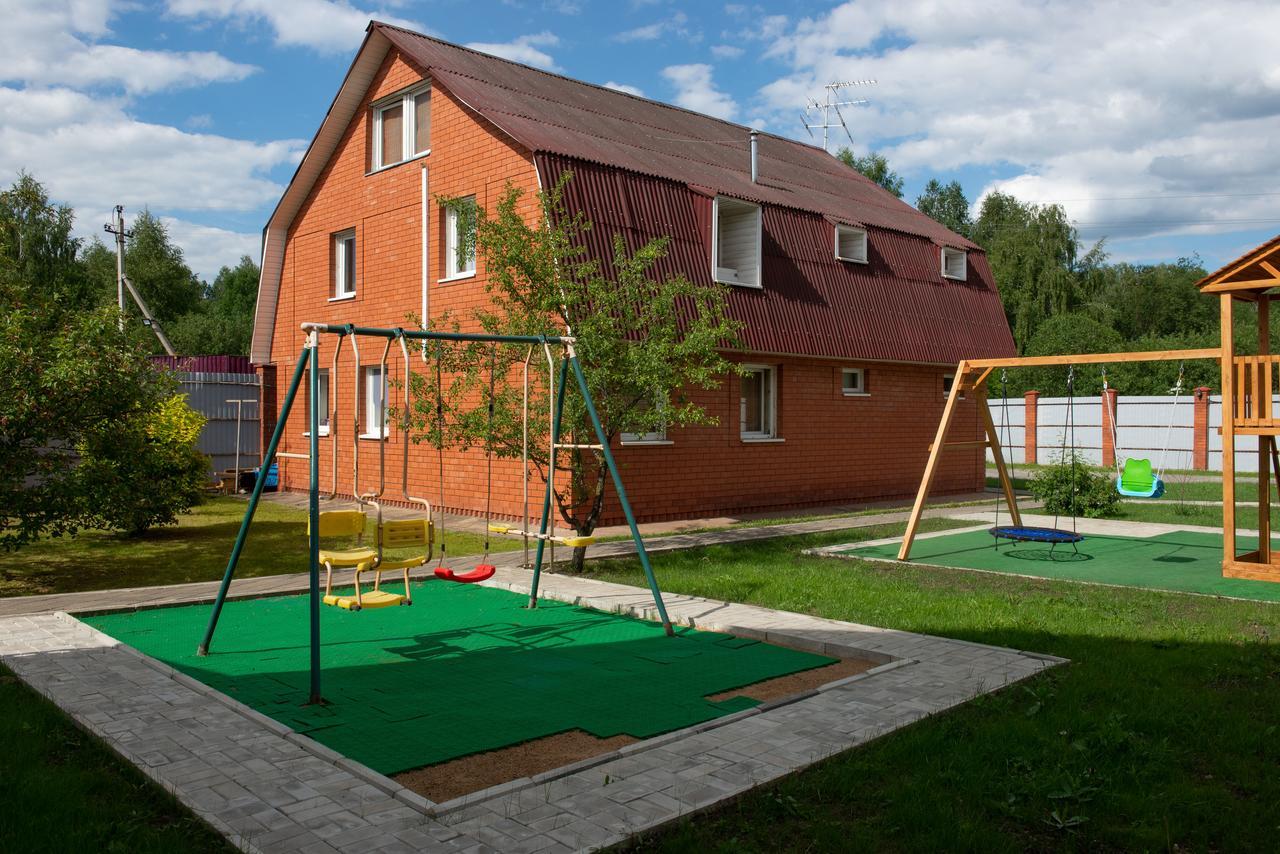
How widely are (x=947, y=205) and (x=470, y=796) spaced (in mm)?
69307

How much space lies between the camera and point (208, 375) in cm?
2350

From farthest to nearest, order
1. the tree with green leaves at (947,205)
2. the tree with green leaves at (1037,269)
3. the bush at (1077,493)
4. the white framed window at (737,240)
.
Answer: the tree with green leaves at (947,205) < the tree with green leaves at (1037,269) < the bush at (1077,493) < the white framed window at (737,240)

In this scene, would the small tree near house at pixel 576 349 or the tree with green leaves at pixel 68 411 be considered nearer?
the tree with green leaves at pixel 68 411

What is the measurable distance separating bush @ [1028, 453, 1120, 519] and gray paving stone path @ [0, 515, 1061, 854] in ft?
35.8

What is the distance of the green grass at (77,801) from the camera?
3859 millimetres

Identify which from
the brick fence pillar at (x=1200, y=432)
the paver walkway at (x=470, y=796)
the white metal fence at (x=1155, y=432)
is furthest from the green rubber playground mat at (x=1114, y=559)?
the brick fence pillar at (x=1200, y=432)

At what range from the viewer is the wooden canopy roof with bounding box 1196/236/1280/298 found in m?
9.88

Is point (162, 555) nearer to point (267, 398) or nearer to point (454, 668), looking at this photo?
point (454, 668)

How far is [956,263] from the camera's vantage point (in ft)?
73.9

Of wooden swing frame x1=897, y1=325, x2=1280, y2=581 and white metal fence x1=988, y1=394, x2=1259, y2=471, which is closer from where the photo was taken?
wooden swing frame x1=897, y1=325, x2=1280, y2=581

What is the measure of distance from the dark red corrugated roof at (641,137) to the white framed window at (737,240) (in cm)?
30

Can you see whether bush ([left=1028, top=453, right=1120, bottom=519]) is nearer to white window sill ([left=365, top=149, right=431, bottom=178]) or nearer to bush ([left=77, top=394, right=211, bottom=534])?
white window sill ([left=365, top=149, right=431, bottom=178])

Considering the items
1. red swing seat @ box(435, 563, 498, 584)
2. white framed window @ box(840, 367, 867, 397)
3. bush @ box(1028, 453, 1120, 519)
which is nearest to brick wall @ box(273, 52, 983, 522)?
white framed window @ box(840, 367, 867, 397)

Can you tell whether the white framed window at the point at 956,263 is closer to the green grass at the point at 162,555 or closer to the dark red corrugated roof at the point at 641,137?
the dark red corrugated roof at the point at 641,137
